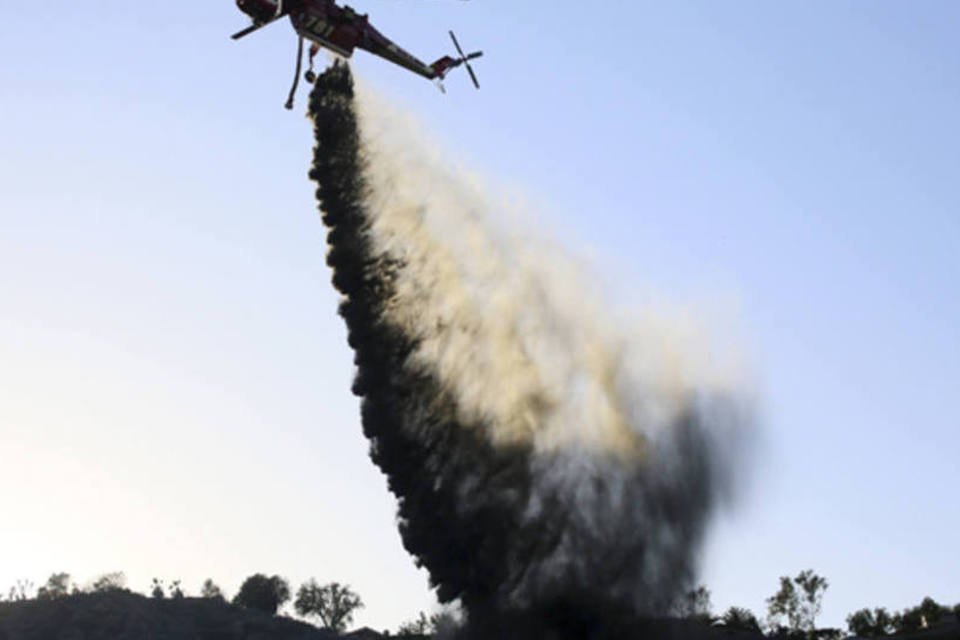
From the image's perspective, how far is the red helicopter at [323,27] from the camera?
67188 mm

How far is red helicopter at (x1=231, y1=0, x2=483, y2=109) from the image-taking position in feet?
220

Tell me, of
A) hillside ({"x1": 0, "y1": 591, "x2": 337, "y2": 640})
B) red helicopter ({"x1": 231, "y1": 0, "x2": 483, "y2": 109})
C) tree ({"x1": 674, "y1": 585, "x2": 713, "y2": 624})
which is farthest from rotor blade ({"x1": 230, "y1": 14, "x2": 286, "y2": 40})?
hillside ({"x1": 0, "y1": 591, "x2": 337, "y2": 640})

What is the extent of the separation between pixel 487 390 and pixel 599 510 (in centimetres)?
1150

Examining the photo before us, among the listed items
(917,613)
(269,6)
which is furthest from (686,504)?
(917,613)

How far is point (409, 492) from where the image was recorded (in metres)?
76.8

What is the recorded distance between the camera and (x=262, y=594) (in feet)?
566

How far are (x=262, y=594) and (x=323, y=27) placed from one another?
116785mm

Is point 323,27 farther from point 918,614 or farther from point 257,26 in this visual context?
point 918,614

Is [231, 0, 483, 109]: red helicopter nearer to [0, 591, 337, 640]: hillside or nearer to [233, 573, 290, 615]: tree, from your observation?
[0, 591, 337, 640]: hillside

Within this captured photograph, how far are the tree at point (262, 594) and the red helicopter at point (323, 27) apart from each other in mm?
109057

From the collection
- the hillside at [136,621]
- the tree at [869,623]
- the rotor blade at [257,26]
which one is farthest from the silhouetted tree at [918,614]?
the rotor blade at [257,26]

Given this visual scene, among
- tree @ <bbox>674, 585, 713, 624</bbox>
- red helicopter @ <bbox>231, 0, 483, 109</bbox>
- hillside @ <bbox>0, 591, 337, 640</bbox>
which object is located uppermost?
red helicopter @ <bbox>231, 0, 483, 109</bbox>

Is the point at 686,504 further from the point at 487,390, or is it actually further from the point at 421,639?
the point at 421,639

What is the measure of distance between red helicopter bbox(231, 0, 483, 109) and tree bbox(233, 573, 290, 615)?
109057mm
